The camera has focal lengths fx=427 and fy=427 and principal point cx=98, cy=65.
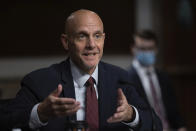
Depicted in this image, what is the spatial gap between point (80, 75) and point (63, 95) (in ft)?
0.33

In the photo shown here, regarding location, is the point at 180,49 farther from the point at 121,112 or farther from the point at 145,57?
the point at 121,112

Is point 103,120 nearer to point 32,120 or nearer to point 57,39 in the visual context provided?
point 32,120

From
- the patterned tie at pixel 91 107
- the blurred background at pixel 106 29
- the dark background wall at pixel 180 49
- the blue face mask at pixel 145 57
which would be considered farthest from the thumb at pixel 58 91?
the dark background wall at pixel 180 49

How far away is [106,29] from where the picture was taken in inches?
178

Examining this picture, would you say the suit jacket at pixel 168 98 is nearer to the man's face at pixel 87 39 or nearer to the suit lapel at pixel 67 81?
the suit lapel at pixel 67 81

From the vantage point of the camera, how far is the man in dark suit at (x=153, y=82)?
9.66ft

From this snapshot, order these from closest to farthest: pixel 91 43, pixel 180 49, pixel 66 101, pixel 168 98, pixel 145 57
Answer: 1. pixel 66 101
2. pixel 91 43
3. pixel 168 98
4. pixel 145 57
5. pixel 180 49

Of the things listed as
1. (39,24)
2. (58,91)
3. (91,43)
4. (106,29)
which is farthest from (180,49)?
(58,91)

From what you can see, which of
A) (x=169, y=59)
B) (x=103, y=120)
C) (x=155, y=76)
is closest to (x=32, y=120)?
(x=103, y=120)

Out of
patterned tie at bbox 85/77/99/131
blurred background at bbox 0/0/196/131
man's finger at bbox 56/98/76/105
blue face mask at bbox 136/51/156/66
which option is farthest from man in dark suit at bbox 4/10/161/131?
blurred background at bbox 0/0/196/131

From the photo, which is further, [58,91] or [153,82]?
[153,82]

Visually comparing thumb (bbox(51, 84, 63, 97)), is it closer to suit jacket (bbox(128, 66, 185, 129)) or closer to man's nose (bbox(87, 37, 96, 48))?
man's nose (bbox(87, 37, 96, 48))

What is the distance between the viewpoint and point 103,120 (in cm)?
163

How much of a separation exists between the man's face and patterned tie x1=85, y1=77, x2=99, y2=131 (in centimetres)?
10
